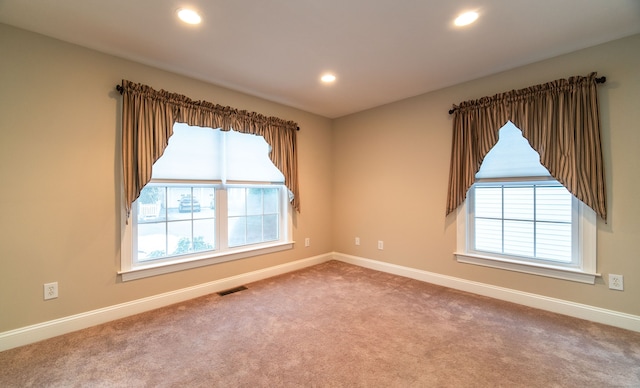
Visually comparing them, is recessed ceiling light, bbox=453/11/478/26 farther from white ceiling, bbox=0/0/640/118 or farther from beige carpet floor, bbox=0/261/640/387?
beige carpet floor, bbox=0/261/640/387

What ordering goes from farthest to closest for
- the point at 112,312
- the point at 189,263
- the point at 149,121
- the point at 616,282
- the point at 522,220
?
1. the point at 189,263
2. the point at 522,220
3. the point at 149,121
4. the point at 112,312
5. the point at 616,282

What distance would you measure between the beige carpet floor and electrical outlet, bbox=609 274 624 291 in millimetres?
342

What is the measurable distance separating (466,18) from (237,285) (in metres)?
3.56

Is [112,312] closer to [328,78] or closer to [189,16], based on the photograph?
[189,16]

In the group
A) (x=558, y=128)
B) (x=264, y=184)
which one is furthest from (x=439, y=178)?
(x=264, y=184)

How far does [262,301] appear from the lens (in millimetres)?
2908

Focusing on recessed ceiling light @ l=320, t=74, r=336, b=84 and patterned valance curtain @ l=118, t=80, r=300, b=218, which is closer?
patterned valance curtain @ l=118, t=80, r=300, b=218

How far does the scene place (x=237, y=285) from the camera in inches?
133

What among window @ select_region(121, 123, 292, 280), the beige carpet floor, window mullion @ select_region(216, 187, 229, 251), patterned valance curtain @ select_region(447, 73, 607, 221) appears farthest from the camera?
window mullion @ select_region(216, 187, 229, 251)

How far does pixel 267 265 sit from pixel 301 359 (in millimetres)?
1933

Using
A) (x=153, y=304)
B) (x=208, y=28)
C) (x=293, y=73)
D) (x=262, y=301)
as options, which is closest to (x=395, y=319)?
(x=262, y=301)

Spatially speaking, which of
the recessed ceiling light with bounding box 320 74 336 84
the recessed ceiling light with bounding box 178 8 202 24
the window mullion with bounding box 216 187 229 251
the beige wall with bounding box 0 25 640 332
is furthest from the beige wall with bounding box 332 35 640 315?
the recessed ceiling light with bounding box 178 8 202 24

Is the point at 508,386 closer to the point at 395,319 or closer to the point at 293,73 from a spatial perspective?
the point at 395,319

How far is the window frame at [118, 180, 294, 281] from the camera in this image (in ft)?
8.52
